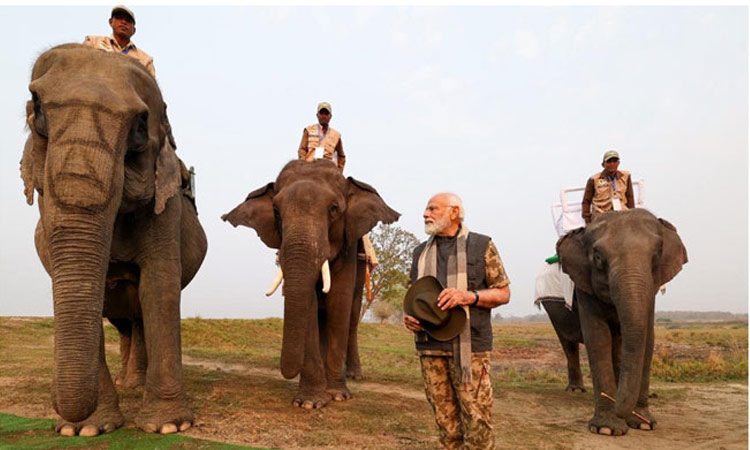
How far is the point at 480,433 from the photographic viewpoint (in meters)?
4.63

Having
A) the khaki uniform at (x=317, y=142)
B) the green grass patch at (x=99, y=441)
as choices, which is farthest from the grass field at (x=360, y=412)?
the khaki uniform at (x=317, y=142)

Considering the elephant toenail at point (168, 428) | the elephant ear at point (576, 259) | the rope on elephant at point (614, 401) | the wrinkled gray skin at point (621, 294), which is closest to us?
the elephant toenail at point (168, 428)

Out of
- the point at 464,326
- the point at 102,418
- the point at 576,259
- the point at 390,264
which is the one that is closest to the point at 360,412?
the point at 102,418

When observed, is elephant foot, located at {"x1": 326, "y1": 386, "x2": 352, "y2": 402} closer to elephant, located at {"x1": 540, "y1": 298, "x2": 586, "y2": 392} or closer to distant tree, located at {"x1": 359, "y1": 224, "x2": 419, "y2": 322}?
elephant, located at {"x1": 540, "y1": 298, "x2": 586, "y2": 392}

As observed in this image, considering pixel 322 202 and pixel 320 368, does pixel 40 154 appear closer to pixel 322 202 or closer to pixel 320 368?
pixel 322 202

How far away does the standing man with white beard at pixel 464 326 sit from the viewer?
465 centimetres

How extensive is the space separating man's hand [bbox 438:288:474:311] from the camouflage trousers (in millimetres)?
467

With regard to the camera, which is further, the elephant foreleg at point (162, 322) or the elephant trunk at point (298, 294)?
the elephant trunk at point (298, 294)

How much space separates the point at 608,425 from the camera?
7703mm

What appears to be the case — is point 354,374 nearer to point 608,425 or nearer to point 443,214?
point 608,425

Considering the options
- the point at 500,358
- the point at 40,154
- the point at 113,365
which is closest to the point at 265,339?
the point at 500,358

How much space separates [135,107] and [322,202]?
139 inches

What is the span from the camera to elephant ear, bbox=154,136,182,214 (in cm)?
616

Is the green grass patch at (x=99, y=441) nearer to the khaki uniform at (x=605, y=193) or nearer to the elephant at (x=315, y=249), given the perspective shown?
the elephant at (x=315, y=249)
